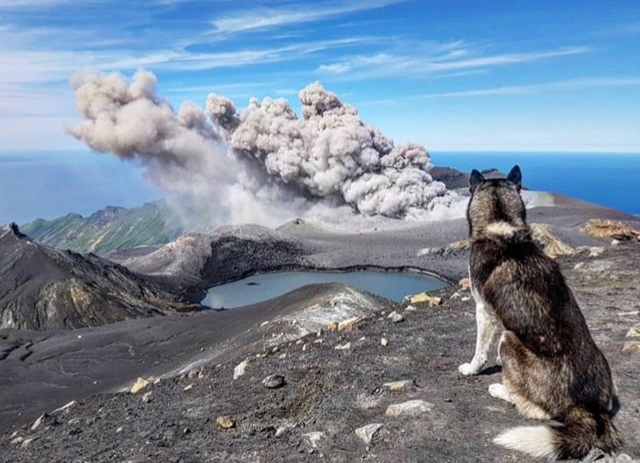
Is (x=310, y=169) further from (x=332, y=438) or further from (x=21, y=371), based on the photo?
(x=332, y=438)

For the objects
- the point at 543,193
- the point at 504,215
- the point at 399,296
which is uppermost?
the point at 504,215

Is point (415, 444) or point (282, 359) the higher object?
point (415, 444)

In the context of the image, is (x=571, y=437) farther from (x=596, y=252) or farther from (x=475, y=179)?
(x=596, y=252)

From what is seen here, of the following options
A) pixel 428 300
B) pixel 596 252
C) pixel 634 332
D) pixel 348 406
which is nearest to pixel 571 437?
pixel 348 406

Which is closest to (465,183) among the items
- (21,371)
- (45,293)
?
(45,293)

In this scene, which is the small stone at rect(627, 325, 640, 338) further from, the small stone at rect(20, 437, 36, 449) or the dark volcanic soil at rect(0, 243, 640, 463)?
the small stone at rect(20, 437, 36, 449)

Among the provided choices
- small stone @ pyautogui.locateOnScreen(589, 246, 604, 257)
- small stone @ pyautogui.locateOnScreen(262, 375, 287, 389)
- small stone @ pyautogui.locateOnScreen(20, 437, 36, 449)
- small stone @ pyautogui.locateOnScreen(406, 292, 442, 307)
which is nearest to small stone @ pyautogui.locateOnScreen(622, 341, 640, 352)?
small stone @ pyautogui.locateOnScreen(262, 375, 287, 389)
